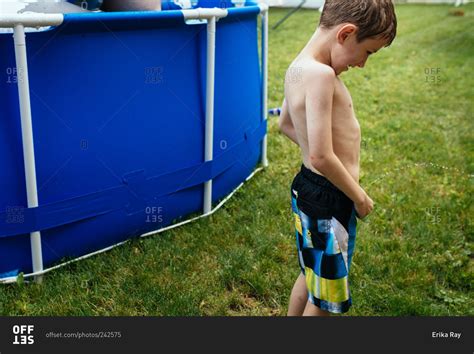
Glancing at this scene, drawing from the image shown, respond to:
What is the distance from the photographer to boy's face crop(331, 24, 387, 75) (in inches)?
56.6

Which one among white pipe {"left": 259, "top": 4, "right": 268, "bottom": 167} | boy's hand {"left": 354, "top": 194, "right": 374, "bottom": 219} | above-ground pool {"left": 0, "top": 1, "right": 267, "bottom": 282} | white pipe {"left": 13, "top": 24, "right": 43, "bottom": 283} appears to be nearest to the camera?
boy's hand {"left": 354, "top": 194, "right": 374, "bottom": 219}

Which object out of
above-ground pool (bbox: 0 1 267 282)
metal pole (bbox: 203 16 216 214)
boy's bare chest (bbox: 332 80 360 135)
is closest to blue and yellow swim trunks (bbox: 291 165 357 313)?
boy's bare chest (bbox: 332 80 360 135)

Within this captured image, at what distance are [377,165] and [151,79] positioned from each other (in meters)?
1.54

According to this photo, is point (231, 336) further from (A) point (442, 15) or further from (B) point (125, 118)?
(A) point (442, 15)

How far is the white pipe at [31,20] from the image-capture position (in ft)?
6.01

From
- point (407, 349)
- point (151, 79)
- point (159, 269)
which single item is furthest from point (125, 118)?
point (407, 349)

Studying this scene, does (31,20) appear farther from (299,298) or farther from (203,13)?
(299,298)

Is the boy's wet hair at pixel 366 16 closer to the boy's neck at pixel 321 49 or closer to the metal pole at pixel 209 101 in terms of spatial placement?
the boy's neck at pixel 321 49

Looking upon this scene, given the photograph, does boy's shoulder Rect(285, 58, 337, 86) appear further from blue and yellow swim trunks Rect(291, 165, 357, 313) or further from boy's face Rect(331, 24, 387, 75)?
blue and yellow swim trunks Rect(291, 165, 357, 313)

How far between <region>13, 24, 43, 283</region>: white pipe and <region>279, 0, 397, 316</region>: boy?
0.89 metres

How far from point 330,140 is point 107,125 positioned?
1058 mm

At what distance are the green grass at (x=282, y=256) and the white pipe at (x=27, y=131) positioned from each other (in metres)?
0.14

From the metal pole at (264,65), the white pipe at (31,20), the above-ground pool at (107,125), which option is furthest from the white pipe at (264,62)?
the white pipe at (31,20)

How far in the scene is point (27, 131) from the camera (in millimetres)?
1996
